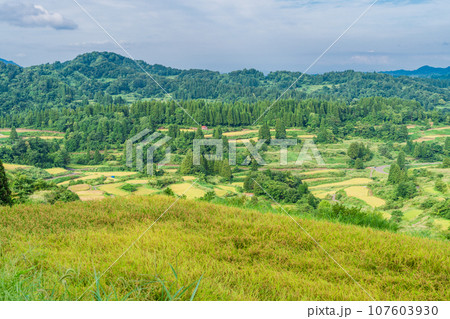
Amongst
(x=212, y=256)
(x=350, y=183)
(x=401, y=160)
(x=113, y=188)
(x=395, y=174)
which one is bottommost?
(x=350, y=183)

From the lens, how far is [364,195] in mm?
13555

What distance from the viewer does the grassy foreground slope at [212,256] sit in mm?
2809

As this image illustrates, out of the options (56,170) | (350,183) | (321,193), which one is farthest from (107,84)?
(350,183)

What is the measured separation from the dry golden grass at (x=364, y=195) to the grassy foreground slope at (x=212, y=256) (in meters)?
8.75

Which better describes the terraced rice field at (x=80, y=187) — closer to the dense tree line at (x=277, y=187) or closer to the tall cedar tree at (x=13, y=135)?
the tall cedar tree at (x=13, y=135)

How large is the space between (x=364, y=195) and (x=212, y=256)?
11515 millimetres

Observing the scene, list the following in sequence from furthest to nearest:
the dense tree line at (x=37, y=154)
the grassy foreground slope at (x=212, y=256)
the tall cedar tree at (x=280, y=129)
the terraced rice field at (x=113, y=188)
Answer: the tall cedar tree at (x=280, y=129), the dense tree line at (x=37, y=154), the terraced rice field at (x=113, y=188), the grassy foreground slope at (x=212, y=256)

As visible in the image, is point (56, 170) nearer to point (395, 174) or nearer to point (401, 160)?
point (395, 174)

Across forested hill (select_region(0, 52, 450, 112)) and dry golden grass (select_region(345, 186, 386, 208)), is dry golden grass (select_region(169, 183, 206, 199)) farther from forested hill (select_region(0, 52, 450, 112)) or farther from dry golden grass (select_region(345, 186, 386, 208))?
dry golden grass (select_region(345, 186, 386, 208))

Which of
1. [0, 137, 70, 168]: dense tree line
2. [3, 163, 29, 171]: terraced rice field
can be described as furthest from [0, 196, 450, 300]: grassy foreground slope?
[3, 163, 29, 171]: terraced rice field

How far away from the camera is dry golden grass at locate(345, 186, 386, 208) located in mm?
12781

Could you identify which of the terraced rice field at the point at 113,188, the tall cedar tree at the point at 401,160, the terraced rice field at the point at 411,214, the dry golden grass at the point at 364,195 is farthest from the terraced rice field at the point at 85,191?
the tall cedar tree at the point at 401,160

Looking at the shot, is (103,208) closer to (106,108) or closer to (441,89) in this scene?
(106,108)

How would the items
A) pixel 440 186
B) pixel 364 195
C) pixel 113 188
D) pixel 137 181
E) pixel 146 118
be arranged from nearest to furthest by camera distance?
pixel 113 188 < pixel 137 181 < pixel 146 118 < pixel 364 195 < pixel 440 186
